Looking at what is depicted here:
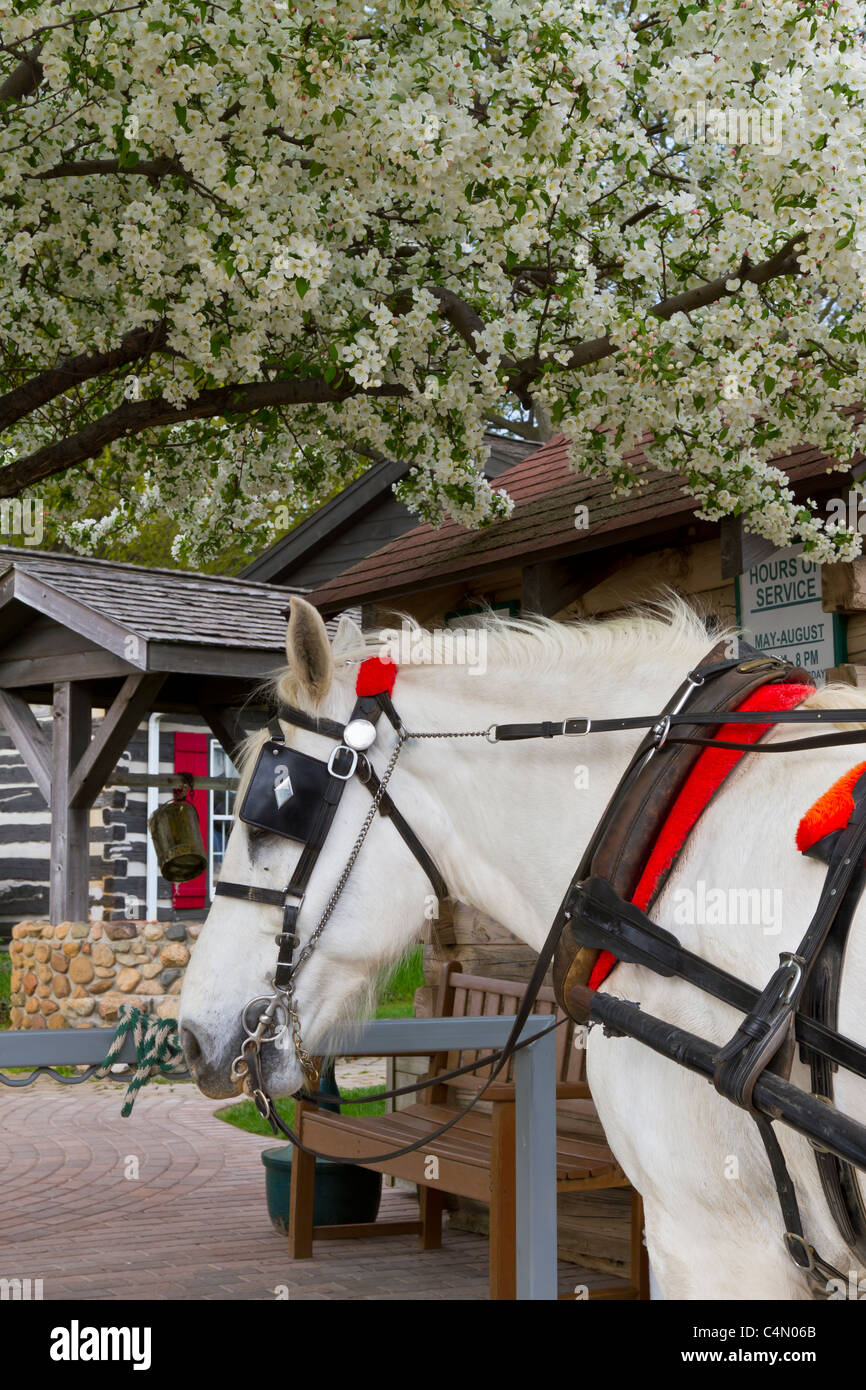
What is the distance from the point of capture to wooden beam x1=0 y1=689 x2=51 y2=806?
1023cm

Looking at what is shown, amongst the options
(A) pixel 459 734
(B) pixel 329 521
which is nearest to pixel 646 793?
(A) pixel 459 734

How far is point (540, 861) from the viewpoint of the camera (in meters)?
2.21

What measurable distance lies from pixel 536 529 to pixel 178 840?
12.5 ft

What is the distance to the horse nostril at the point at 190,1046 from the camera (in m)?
2.22

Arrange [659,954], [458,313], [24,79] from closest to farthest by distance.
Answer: [659,954] < [24,79] < [458,313]

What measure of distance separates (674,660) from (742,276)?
10.3 feet

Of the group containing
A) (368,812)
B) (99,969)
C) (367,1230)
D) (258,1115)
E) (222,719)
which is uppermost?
(222,719)

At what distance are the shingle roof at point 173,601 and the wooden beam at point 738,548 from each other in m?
4.70

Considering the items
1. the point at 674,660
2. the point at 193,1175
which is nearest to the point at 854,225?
the point at 674,660

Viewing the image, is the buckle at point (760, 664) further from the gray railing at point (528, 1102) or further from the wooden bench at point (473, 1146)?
the wooden bench at point (473, 1146)

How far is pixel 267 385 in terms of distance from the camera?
5809mm

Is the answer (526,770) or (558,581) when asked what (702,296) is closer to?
(558,581)

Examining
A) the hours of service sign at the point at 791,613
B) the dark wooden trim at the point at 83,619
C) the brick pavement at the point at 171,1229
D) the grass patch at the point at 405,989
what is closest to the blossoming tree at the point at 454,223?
the hours of service sign at the point at 791,613

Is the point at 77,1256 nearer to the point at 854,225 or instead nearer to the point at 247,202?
the point at 247,202
